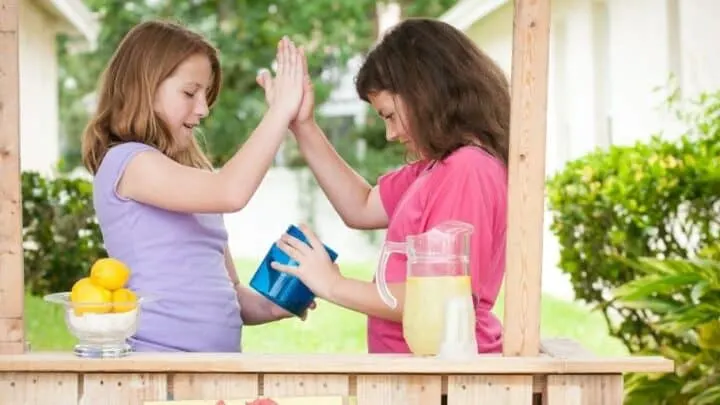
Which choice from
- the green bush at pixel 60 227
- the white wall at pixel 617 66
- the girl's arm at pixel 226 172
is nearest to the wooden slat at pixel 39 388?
the girl's arm at pixel 226 172

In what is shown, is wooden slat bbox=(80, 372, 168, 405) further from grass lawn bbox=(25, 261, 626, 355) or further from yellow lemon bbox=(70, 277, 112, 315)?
grass lawn bbox=(25, 261, 626, 355)

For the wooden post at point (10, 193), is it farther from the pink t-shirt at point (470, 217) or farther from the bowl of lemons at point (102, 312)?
the pink t-shirt at point (470, 217)

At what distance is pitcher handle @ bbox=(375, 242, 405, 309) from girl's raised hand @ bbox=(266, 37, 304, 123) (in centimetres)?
37

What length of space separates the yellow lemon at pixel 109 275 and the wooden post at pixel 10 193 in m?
0.18

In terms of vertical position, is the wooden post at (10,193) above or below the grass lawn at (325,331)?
above

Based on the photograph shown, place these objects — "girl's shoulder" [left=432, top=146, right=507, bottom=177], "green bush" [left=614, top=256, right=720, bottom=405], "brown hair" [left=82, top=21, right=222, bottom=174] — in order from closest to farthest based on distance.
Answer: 1. "girl's shoulder" [left=432, top=146, right=507, bottom=177]
2. "brown hair" [left=82, top=21, right=222, bottom=174]
3. "green bush" [left=614, top=256, right=720, bottom=405]

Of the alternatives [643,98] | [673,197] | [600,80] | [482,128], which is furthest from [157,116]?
[600,80]

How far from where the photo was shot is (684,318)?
213 inches

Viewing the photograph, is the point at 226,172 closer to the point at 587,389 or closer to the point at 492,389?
the point at 492,389

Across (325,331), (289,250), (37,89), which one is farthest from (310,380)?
(37,89)

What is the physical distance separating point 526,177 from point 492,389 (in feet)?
1.42

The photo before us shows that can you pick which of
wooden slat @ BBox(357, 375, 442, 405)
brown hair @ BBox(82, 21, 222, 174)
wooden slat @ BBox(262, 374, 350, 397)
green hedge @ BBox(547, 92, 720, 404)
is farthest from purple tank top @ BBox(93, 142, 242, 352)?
green hedge @ BBox(547, 92, 720, 404)

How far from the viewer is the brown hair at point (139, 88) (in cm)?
346

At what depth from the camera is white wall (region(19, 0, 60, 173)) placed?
44.0 feet
